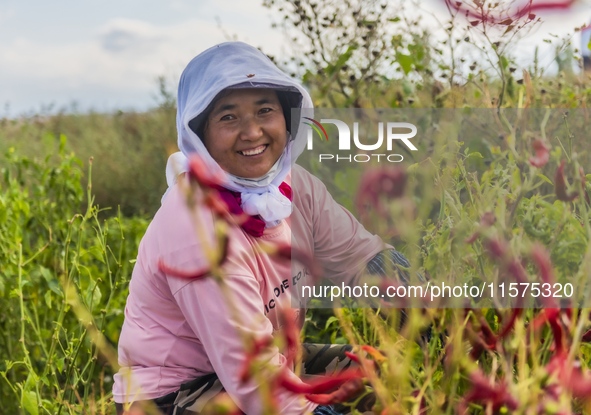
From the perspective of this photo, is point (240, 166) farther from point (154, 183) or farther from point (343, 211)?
point (154, 183)

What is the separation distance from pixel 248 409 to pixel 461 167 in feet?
1.98

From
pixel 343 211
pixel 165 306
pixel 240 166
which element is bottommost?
pixel 165 306

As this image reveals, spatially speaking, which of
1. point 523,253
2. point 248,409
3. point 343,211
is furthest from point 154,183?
point 523,253

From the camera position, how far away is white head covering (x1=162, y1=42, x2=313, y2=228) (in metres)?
1.66

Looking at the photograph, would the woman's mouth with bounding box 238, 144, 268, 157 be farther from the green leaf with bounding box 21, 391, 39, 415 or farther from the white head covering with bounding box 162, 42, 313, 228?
the green leaf with bounding box 21, 391, 39, 415

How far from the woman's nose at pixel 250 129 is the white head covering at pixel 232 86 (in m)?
0.08

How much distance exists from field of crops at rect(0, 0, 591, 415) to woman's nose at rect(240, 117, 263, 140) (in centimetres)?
27

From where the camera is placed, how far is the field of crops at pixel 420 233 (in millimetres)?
715

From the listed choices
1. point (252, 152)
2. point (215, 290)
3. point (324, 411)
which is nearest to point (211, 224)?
point (215, 290)

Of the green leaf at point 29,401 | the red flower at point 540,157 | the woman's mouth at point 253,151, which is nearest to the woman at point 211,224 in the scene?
the woman's mouth at point 253,151

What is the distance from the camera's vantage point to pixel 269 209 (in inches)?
67.9

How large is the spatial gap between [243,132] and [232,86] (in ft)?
0.34

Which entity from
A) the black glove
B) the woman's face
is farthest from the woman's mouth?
the black glove

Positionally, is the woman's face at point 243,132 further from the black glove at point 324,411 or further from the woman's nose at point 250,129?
the black glove at point 324,411
